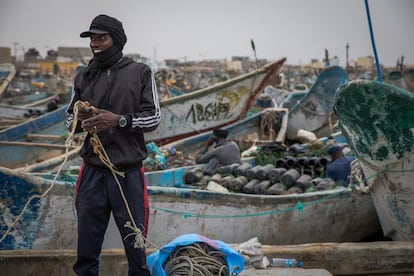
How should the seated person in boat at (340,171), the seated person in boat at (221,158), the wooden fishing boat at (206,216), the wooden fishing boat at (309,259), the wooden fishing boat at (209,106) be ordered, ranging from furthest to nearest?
the wooden fishing boat at (209,106) < the seated person in boat at (221,158) < the seated person in boat at (340,171) < the wooden fishing boat at (206,216) < the wooden fishing boat at (309,259)

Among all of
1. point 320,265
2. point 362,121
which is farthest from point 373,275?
point 362,121

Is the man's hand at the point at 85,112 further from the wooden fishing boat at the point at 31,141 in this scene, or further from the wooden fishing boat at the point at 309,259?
the wooden fishing boat at the point at 31,141

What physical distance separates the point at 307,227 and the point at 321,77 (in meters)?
8.44

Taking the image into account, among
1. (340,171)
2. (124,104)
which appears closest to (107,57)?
(124,104)

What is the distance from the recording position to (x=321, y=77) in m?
12.7

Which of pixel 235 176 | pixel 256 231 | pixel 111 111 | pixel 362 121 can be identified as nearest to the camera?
pixel 111 111

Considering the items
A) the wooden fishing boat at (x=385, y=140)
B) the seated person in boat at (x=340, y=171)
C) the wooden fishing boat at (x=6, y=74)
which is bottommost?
the seated person in boat at (x=340, y=171)

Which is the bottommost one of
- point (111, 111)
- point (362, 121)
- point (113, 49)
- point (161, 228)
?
point (161, 228)

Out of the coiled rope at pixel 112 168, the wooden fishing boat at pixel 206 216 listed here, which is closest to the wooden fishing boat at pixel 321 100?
the wooden fishing boat at pixel 206 216

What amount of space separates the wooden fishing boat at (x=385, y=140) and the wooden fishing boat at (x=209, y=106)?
6.51m

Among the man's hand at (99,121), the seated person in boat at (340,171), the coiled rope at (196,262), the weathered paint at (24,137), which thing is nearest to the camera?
the man's hand at (99,121)

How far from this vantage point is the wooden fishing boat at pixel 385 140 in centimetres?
378

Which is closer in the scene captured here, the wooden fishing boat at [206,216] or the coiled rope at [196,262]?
the coiled rope at [196,262]

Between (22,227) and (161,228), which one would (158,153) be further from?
(22,227)
